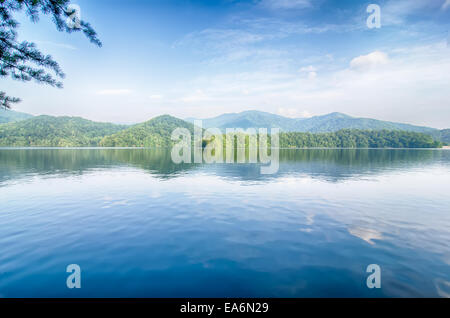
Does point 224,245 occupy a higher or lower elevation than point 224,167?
lower

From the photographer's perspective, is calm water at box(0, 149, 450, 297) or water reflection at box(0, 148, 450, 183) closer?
calm water at box(0, 149, 450, 297)

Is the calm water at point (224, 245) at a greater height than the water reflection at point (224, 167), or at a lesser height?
lesser

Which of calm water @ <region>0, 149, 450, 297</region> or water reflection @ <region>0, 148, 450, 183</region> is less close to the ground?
water reflection @ <region>0, 148, 450, 183</region>

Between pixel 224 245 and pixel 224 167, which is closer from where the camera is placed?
pixel 224 245

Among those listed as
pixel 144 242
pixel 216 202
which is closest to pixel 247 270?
pixel 144 242

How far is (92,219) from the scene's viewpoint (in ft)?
50.7

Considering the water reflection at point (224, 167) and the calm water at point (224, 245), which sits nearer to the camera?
the calm water at point (224, 245)

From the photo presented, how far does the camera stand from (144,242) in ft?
38.7
